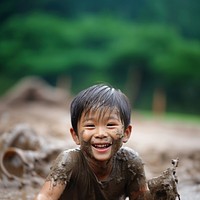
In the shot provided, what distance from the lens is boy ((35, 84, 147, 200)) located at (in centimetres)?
223

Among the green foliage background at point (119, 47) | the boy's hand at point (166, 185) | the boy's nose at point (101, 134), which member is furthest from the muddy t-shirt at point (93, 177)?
the green foliage background at point (119, 47)

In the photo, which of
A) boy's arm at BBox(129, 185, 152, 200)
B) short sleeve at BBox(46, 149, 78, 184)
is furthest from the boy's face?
boy's arm at BBox(129, 185, 152, 200)

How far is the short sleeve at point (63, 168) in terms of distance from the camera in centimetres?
233

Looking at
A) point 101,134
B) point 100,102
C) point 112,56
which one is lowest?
point 101,134

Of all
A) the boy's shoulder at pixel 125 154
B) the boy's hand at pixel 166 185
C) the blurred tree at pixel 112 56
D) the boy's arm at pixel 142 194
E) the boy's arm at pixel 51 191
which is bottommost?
the boy's arm at pixel 51 191

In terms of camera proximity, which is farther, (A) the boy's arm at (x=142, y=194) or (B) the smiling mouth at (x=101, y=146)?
(A) the boy's arm at (x=142, y=194)

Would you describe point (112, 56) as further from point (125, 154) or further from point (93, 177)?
point (93, 177)

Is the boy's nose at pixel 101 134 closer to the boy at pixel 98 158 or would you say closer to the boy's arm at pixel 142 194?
the boy at pixel 98 158

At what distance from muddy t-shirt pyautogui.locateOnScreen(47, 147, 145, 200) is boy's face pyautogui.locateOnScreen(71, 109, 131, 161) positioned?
0.49 feet

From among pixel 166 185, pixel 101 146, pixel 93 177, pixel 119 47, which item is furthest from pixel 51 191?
pixel 119 47

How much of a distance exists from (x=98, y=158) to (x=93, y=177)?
0.62ft

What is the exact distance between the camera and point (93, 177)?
2.39 metres

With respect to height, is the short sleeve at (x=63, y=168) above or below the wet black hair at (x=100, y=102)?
below

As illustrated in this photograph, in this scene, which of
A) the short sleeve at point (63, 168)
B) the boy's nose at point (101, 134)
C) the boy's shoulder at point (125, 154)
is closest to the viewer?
the boy's nose at point (101, 134)
